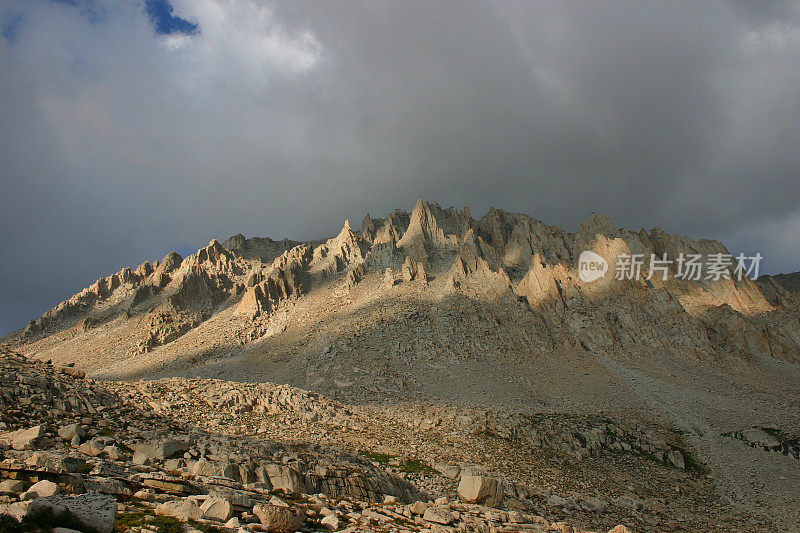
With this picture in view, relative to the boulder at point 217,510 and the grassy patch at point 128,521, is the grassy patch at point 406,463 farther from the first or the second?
the grassy patch at point 128,521

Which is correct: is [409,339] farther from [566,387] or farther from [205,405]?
[205,405]

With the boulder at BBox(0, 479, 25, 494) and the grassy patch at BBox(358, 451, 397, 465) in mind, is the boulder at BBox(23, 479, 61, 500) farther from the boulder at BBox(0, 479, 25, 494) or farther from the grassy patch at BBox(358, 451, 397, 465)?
the grassy patch at BBox(358, 451, 397, 465)

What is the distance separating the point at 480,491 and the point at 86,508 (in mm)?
14818

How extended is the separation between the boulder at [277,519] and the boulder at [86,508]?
9.45 feet

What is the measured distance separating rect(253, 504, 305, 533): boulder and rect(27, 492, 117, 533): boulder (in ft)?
9.45

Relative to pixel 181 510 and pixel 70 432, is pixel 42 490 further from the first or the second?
pixel 70 432

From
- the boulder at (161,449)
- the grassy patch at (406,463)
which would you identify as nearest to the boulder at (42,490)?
the boulder at (161,449)

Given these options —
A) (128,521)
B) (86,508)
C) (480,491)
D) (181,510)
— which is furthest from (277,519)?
(480,491)

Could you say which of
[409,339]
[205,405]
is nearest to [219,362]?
[409,339]

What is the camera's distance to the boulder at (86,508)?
7.12m

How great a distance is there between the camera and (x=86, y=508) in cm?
756

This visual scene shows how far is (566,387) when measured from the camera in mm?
59812

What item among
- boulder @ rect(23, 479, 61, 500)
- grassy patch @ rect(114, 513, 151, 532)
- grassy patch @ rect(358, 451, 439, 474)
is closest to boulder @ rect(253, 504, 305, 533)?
grassy patch @ rect(114, 513, 151, 532)

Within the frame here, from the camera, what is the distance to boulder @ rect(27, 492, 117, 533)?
712 centimetres
